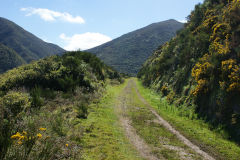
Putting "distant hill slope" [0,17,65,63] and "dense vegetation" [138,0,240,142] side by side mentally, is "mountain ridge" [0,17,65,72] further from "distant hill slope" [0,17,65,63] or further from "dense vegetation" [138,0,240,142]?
"dense vegetation" [138,0,240,142]

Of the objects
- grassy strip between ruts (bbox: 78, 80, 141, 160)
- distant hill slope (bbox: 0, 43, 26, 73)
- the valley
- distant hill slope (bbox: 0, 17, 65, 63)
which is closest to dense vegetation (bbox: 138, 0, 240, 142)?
the valley

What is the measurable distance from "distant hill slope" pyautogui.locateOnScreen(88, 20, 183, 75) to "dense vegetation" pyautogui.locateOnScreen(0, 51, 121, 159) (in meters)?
102

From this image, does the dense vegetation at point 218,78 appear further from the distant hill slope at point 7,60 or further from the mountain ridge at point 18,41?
the mountain ridge at point 18,41

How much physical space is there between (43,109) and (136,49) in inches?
5445

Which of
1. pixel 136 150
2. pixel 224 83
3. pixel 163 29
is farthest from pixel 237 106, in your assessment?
pixel 163 29

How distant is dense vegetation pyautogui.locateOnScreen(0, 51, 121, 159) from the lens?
4629 millimetres

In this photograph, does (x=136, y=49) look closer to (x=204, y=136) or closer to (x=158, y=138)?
(x=204, y=136)

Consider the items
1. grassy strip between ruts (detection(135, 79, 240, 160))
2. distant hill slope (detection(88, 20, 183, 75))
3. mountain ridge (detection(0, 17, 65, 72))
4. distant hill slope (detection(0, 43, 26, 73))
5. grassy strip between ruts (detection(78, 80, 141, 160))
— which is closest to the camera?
grassy strip between ruts (detection(78, 80, 141, 160))

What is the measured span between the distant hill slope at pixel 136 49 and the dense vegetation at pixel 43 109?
101881mm

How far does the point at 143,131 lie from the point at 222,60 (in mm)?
7211

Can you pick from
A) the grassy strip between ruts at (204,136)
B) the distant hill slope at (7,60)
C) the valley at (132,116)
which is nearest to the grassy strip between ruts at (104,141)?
the valley at (132,116)

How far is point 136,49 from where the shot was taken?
472 ft

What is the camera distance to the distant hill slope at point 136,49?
12754cm

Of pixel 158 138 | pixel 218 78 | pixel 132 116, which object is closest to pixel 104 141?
pixel 158 138
